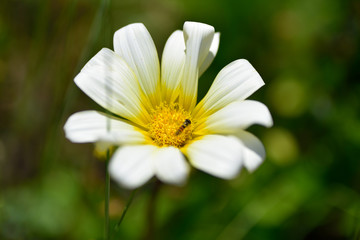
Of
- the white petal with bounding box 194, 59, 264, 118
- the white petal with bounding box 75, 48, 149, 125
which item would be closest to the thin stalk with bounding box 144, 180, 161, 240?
the white petal with bounding box 75, 48, 149, 125

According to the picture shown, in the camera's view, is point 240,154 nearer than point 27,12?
Yes

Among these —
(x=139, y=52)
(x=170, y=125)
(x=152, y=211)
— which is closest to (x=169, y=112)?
(x=170, y=125)

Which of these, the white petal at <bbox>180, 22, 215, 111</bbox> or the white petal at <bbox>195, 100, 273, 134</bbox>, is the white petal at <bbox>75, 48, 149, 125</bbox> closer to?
the white petal at <bbox>180, 22, 215, 111</bbox>

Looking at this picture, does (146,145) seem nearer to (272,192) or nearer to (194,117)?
(194,117)

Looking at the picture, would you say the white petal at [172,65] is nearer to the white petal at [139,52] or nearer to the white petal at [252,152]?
the white petal at [139,52]

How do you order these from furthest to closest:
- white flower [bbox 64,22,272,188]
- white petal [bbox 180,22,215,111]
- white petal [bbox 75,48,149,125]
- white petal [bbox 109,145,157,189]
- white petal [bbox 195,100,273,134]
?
white petal [bbox 180,22,215,111]
white petal [bbox 75,48,149,125]
white petal [bbox 195,100,273,134]
white flower [bbox 64,22,272,188]
white petal [bbox 109,145,157,189]

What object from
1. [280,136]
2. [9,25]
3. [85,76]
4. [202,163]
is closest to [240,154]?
[202,163]
